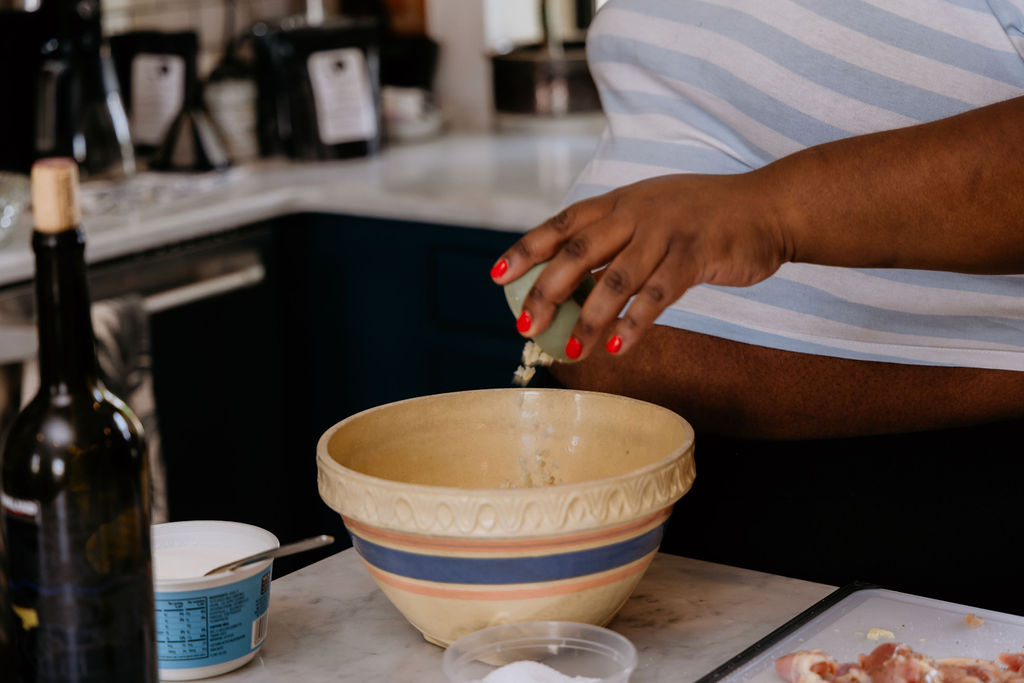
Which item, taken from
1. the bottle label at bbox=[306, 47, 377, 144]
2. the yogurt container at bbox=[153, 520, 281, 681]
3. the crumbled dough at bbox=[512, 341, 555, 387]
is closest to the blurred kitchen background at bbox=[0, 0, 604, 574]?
the bottle label at bbox=[306, 47, 377, 144]

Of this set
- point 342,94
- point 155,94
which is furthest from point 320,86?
point 155,94

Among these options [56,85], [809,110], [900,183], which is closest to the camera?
[900,183]

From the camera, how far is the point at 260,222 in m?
2.23

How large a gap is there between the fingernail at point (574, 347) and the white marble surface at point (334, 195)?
4.04 feet

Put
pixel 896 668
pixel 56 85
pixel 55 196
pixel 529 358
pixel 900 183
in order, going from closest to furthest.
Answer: pixel 55 196
pixel 896 668
pixel 900 183
pixel 529 358
pixel 56 85

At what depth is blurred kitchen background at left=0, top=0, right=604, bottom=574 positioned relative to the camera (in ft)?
6.72

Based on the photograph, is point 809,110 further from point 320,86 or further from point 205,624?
point 320,86

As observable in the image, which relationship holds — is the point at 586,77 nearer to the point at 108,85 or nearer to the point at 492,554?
the point at 108,85

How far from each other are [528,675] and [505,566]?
64mm

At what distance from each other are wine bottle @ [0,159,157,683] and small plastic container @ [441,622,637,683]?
7.4 inches

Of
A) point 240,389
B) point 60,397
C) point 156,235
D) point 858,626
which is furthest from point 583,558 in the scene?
point 240,389

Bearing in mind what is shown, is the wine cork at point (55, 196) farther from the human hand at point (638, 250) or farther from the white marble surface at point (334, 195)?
the white marble surface at point (334, 195)

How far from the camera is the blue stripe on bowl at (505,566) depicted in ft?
2.41

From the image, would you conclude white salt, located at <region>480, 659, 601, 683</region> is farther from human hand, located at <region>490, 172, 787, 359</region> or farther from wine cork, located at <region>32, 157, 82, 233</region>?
wine cork, located at <region>32, 157, 82, 233</region>
